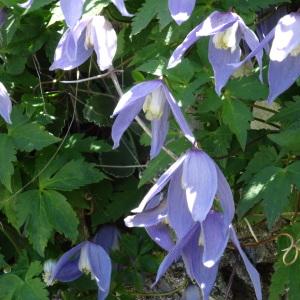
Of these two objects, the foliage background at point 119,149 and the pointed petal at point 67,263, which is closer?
the foliage background at point 119,149

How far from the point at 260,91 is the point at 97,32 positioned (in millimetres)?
→ 299

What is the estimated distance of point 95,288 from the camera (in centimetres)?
176

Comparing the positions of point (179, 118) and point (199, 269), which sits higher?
point (179, 118)

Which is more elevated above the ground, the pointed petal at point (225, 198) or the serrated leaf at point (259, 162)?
the pointed petal at point (225, 198)

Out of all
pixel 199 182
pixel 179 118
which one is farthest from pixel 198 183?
pixel 179 118

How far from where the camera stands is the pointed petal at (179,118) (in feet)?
3.82

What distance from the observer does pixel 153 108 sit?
1247mm

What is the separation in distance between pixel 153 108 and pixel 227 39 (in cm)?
16

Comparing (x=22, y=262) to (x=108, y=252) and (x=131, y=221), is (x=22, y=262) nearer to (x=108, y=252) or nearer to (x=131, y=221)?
(x=108, y=252)

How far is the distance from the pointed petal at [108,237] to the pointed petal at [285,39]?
808 mm

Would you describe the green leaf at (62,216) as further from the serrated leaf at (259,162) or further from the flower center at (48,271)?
the serrated leaf at (259,162)

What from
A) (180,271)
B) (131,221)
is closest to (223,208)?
(131,221)

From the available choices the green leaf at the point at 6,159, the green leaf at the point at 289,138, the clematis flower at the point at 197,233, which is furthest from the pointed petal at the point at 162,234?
the green leaf at the point at 6,159

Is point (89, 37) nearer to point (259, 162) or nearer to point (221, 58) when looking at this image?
point (221, 58)
